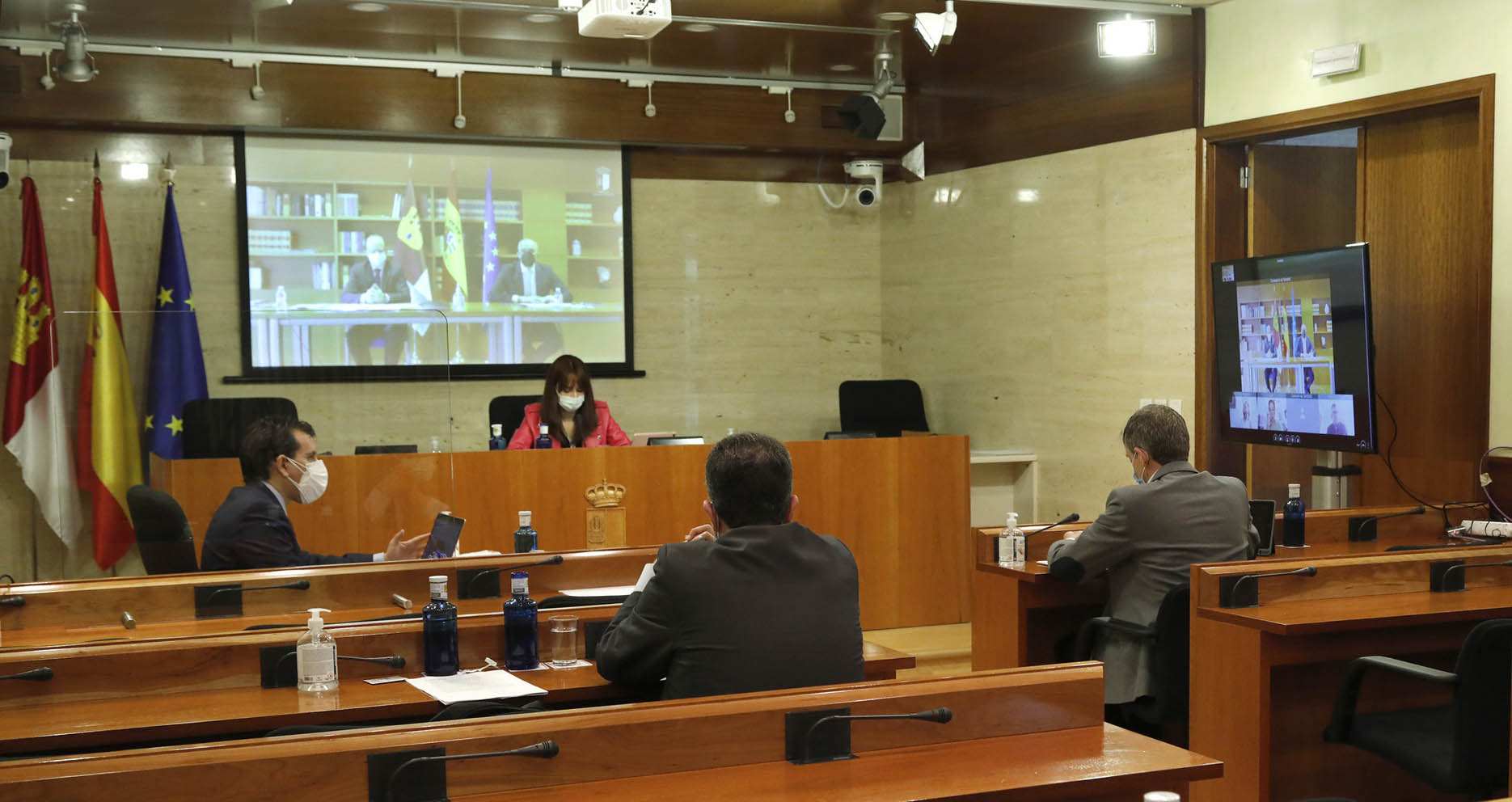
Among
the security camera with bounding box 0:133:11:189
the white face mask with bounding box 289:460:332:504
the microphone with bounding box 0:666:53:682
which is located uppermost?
the security camera with bounding box 0:133:11:189

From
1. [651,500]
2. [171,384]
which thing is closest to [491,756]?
[171,384]

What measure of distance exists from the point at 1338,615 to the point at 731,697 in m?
1.93

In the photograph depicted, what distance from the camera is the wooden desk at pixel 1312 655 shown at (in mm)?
3471

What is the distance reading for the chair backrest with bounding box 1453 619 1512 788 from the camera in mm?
2980

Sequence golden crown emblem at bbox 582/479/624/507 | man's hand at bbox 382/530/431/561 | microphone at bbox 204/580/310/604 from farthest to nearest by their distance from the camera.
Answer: golden crown emblem at bbox 582/479/624/507 → man's hand at bbox 382/530/431/561 → microphone at bbox 204/580/310/604

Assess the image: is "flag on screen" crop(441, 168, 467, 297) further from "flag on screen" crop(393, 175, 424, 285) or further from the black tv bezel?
the black tv bezel

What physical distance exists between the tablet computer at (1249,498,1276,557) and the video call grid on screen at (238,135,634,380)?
4335mm

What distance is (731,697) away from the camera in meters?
2.33

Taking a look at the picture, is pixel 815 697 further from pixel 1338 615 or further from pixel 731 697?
pixel 1338 615

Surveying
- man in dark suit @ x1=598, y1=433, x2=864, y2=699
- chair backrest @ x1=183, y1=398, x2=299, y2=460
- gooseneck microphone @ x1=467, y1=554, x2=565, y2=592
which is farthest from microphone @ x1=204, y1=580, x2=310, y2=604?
man in dark suit @ x1=598, y1=433, x2=864, y2=699

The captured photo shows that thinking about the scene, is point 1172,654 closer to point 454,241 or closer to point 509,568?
point 509,568

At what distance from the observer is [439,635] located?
292cm

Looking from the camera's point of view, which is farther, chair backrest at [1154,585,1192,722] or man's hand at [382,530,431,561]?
man's hand at [382,530,431,561]

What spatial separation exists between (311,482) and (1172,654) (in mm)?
2755
